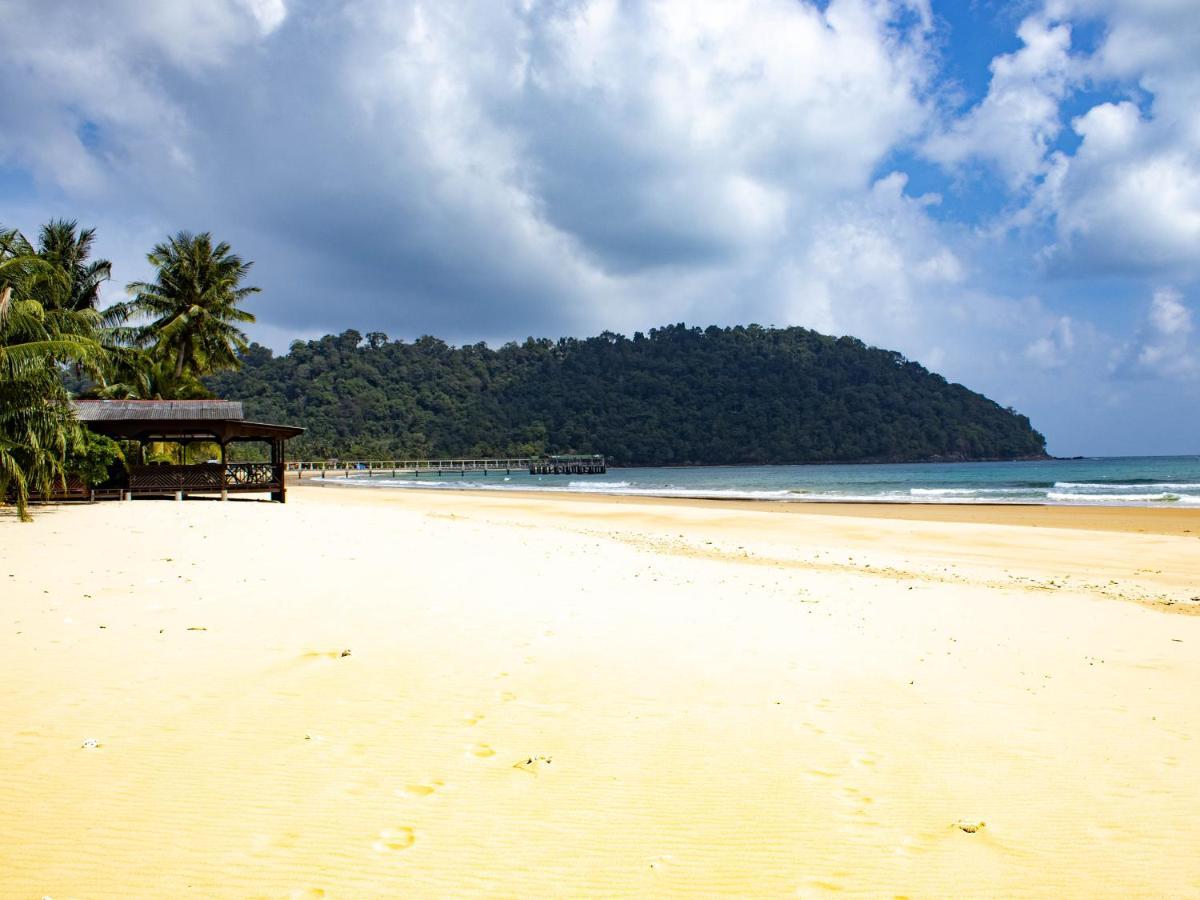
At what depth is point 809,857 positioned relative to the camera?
284 centimetres

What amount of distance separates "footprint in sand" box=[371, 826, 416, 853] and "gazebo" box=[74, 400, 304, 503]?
75.3 feet

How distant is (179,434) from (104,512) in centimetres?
1047

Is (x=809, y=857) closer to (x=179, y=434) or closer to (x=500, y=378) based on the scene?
(x=179, y=434)

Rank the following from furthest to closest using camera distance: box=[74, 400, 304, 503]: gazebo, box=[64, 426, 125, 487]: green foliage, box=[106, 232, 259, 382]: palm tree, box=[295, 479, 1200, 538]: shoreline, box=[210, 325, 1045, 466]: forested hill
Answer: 1. box=[210, 325, 1045, 466]: forested hill
2. box=[106, 232, 259, 382]: palm tree
3. box=[74, 400, 304, 503]: gazebo
4. box=[295, 479, 1200, 538]: shoreline
5. box=[64, 426, 125, 487]: green foliage

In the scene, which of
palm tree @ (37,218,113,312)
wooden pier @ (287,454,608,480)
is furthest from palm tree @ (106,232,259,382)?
wooden pier @ (287,454,608,480)

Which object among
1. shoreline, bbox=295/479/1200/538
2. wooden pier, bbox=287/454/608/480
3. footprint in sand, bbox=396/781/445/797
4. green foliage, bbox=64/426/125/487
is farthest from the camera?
wooden pier, bbox=287/454/608/480

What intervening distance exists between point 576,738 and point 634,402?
145 m

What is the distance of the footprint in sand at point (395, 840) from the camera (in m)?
2.78

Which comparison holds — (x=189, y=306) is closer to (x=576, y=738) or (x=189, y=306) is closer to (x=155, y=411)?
(x=155, y=411)

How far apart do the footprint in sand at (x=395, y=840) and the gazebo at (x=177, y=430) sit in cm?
2295

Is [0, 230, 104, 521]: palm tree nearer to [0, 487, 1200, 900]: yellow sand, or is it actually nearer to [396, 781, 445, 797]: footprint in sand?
[0, 487, 1200, 900]: yellow sand

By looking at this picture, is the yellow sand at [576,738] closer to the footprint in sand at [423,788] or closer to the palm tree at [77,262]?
the footprint in sand at [423,788]

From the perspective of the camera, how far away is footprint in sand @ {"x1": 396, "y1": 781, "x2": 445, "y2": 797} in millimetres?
3229

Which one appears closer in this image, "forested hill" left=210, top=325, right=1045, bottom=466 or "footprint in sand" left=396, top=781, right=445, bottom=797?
"footprint in sand" left=396, top=781, right=445, bottom=797
